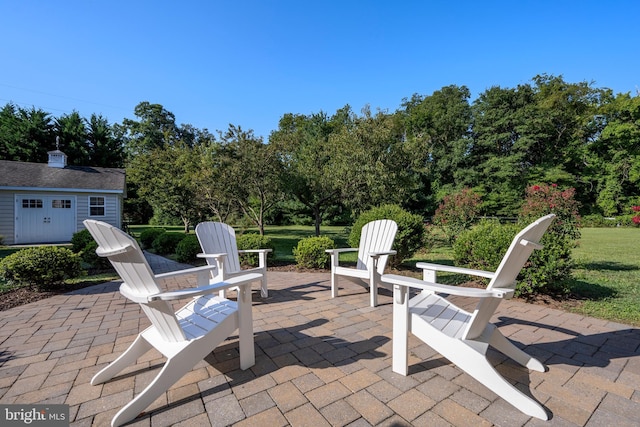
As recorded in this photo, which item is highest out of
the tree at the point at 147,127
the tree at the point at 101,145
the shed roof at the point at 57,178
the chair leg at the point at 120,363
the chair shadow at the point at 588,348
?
the tree at the point at 147,127

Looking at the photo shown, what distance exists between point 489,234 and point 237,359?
12.0 feet

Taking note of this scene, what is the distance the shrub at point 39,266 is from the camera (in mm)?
4121

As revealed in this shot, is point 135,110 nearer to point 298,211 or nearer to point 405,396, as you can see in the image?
point 298,211

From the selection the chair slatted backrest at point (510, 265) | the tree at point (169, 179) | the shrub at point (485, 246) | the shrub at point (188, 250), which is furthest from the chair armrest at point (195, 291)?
the tree at point (169, 179)

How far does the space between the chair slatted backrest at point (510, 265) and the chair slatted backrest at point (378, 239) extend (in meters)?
1.78

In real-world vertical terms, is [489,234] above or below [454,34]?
below

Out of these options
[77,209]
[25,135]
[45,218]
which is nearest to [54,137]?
[25,135]

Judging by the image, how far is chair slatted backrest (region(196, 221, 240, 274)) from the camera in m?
3.57

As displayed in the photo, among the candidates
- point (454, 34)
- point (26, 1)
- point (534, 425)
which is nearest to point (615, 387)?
point (534, 425)

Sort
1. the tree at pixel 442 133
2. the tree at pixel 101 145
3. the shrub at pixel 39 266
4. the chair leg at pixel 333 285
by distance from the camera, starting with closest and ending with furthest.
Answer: the chair leg at pixel 333 285, the shrub at pixel 39 266, the tree at pixel 101 145, the tree at pixel 442 133

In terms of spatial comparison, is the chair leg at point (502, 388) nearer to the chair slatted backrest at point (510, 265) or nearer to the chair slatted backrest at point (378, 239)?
the chair slatted backrest at point (510, 265)

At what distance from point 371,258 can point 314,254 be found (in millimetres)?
2408

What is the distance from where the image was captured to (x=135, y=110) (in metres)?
30.9

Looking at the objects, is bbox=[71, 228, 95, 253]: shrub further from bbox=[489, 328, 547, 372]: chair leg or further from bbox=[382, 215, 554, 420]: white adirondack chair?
bbox=[489, 328, 547, 372]: chair leg
